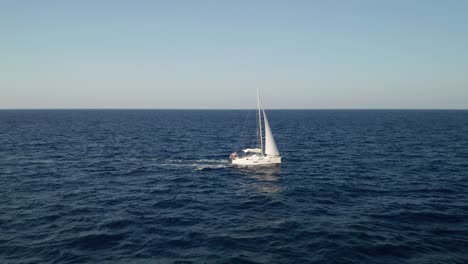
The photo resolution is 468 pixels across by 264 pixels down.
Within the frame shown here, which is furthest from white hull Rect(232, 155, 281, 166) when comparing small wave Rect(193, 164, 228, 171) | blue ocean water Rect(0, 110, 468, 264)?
small wave Rect(193, 164, 228, 171)

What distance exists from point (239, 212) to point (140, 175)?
23750 millimetres

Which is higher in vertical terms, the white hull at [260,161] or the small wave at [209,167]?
the white hull at [260,161]

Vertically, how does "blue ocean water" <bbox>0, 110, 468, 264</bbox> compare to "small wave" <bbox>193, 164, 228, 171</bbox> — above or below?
below

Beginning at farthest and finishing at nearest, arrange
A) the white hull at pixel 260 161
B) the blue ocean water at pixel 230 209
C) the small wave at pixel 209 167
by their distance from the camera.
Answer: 1. the white hull at pixel 260 161
2. the small wave at pixel 209 167
3. the blue ocean water at pixel 230 209

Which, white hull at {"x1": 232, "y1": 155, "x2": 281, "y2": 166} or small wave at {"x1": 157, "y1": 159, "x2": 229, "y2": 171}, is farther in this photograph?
white hull at {"x1": 232, "y1": 155, "x2": 281, "y2": 166}

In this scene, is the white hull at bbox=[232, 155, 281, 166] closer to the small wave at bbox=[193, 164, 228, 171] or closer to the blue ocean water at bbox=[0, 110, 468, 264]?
the blue ocean water at bbox=[0, 110, 468, 264]

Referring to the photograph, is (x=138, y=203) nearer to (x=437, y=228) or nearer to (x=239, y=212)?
(x=239, y=212)

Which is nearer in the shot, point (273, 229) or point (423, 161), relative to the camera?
point (273, 229)

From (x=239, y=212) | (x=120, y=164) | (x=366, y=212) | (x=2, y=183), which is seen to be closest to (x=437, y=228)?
(x=366, y=212)

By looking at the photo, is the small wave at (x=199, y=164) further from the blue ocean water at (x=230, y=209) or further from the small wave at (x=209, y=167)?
the blue ocean water at (x=230, y=209)

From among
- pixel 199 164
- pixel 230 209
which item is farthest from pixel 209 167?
pixel 230 209

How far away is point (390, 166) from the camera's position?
57.8 m

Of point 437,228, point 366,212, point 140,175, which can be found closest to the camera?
point 437,228

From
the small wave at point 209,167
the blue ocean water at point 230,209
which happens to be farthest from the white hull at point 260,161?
the small wave at point 209,167
